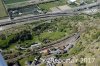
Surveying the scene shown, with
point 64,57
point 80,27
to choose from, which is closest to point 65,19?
point 80,27

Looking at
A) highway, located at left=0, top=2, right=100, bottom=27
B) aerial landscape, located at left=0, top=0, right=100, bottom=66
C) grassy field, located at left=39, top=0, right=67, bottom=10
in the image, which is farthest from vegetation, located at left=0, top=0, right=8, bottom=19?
grassy field, located at left=39, top=0, right=67, bottom=10

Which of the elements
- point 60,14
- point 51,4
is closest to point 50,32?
point 60,14

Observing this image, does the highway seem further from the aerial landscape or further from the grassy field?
the grassy field

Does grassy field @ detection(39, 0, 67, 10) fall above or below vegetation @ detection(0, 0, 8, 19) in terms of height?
below

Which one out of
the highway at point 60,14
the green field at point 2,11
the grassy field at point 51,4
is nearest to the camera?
the highway at point 60,14

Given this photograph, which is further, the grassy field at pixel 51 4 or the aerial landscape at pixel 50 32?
the grassy field at pixel 51 4

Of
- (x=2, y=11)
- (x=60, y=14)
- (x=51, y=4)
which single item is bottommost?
(x=60, y=14)

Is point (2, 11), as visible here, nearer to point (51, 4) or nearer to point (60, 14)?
point (51, 4)

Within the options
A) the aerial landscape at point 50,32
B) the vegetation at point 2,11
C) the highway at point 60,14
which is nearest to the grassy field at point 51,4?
the aerial landscape at point 50,32

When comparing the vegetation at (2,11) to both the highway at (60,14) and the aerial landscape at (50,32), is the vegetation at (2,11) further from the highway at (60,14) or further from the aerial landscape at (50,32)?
the highway at (60,14)
